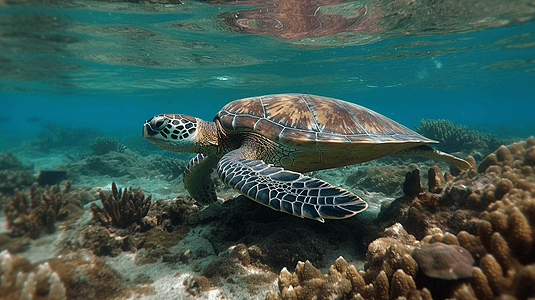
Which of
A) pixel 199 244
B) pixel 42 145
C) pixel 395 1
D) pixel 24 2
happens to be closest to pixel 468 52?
pixel 395 1

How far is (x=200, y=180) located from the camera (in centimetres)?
408

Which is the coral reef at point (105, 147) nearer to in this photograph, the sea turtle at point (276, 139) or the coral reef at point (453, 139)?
the sea turtle at point (276, 139)

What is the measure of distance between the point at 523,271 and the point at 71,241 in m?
3.98

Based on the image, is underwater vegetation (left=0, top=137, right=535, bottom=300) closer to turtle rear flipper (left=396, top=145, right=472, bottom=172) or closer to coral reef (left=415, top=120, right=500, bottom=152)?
turtle rear flipper (left=396, top=145, right=472, bottom=172)

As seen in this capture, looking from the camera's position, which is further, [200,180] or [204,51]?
[204,51]

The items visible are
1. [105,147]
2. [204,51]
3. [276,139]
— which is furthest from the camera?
[204,51]

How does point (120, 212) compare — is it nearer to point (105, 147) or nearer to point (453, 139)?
point (453, 139)

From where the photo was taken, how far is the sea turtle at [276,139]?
2994mm

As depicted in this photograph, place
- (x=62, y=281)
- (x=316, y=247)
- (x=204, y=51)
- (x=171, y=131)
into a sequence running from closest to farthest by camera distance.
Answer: (x=62, y=281) → (x=316, y=247) → (x=171, y=131) → (x=204, y=51)

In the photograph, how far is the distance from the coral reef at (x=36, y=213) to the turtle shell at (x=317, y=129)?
2946 millimetres

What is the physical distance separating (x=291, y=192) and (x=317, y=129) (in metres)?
1.34

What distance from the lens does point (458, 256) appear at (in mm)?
1275

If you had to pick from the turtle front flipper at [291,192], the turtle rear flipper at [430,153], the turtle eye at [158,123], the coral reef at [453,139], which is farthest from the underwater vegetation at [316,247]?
the coral reef at [453,139]

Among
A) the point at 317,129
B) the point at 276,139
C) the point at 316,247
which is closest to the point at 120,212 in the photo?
the point at 276,139
